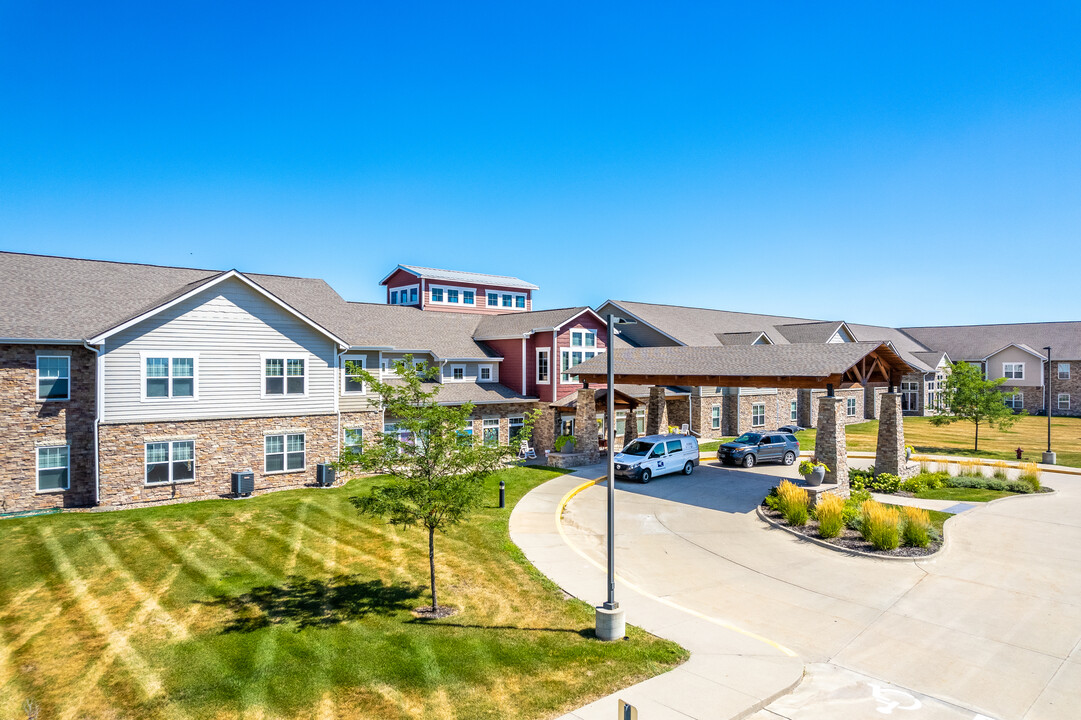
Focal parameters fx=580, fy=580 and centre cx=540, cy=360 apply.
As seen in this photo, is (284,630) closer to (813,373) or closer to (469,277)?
(813,373)

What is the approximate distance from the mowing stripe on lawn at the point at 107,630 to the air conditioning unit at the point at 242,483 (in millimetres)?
6546

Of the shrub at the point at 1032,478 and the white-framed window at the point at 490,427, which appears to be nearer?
the shrub at the point at 1032,478

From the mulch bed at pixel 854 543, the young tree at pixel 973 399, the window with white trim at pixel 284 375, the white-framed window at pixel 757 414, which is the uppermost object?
the window with white trim at pixel 284 375

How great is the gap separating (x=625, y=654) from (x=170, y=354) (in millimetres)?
19768

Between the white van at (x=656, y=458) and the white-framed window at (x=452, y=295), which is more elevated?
the white-framed window at (x=452, y=295)

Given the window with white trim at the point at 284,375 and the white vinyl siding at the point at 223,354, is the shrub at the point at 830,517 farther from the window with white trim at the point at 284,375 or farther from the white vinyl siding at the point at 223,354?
the window with white trim at the point at 284,375

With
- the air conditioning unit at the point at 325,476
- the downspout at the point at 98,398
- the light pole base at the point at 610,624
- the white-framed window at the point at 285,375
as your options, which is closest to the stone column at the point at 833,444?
the light pole base at the point at 610,624

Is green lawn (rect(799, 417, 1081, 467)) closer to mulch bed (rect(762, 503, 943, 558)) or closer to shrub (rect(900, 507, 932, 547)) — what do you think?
mulch bed (rect(762, 503, 943, 558))

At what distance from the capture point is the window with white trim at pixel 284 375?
23.6m

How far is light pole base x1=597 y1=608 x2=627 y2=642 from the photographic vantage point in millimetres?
10758

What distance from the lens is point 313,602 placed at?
12523 mm

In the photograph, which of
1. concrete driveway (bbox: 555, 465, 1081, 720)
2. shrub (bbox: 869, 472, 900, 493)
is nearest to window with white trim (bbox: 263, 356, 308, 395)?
concrete driveway (bbox: 555, 465, 1081, 720)

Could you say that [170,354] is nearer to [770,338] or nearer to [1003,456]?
[770,338]

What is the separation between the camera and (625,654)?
1022cm
